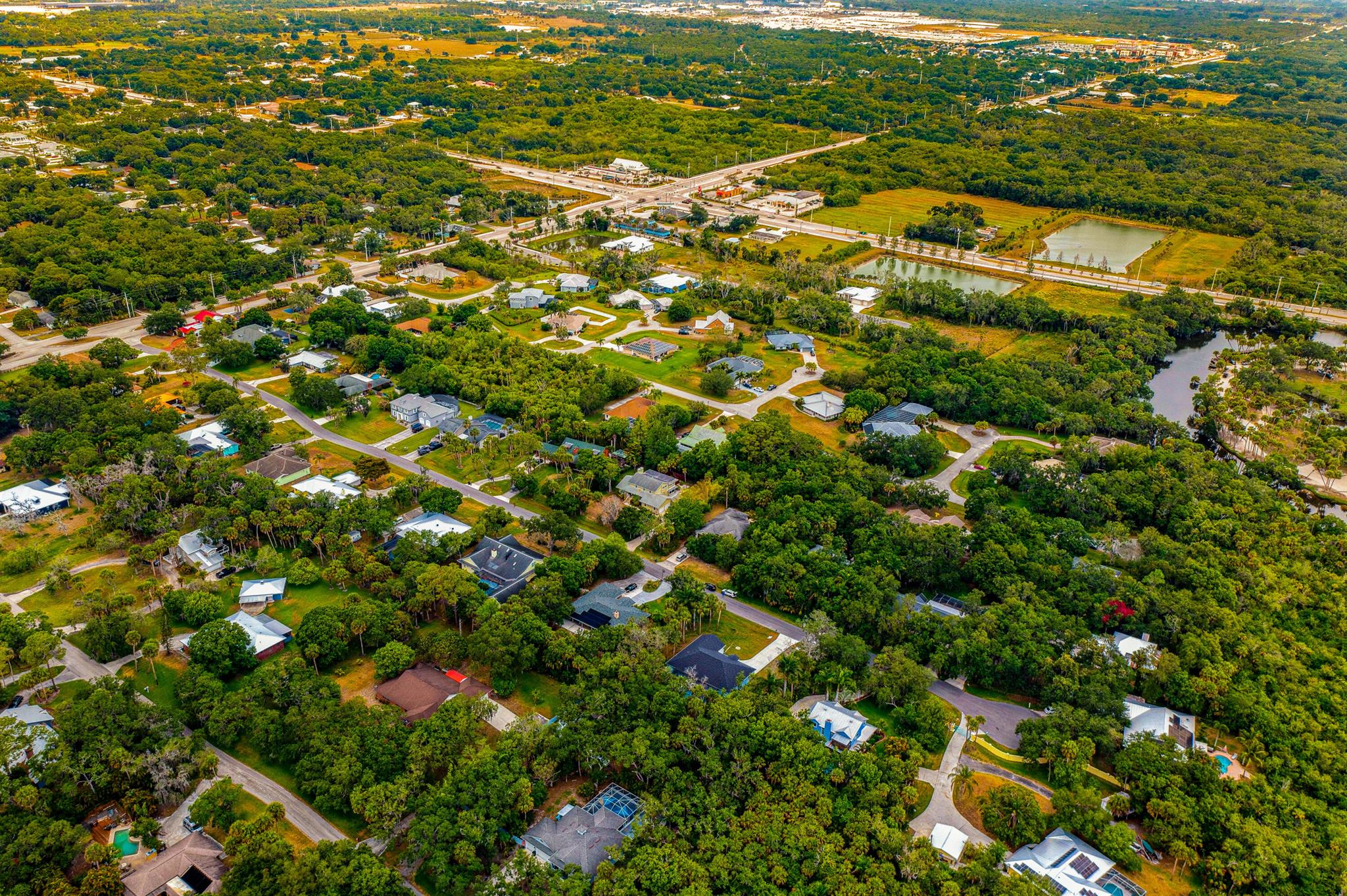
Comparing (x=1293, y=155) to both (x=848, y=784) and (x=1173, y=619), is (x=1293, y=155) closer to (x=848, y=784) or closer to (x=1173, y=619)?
(x=1173, y=619)

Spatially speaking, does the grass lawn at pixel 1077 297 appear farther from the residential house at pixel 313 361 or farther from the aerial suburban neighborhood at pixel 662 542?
the residential house at pixel 313 361

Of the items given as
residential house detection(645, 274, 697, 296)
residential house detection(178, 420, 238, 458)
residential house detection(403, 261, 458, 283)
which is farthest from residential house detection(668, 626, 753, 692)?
residential house detection(403, 261, 458, 283)

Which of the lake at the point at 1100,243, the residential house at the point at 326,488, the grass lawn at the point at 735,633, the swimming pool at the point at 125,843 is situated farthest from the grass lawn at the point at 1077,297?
the swimming pool at the point at 125,843

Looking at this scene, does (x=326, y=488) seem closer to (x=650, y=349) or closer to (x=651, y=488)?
(x=651, y=488)

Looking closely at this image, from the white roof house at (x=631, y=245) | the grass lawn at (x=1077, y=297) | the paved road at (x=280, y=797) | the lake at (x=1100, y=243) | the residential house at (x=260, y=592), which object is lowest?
the paved road at (x=280, y=797)

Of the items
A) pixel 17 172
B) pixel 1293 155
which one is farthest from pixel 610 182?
pixel 1293 155

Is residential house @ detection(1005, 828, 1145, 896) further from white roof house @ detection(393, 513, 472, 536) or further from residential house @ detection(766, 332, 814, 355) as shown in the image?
residential house @ detection(766, 332, 814, 355)
